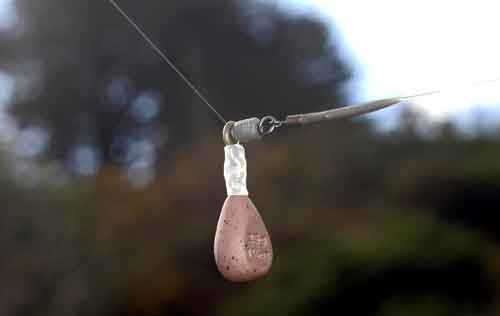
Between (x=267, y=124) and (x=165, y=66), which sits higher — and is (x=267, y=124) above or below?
below

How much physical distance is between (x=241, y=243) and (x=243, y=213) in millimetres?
28

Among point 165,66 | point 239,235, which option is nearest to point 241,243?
point 239,235

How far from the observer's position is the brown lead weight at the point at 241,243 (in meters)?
0.48

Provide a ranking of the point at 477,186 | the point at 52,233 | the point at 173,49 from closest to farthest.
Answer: the point at 477,186
the point at 52,233
the point at 173,49

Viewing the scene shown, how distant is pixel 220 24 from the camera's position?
1.76m

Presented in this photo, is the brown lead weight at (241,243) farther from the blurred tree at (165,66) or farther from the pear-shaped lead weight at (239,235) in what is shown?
the blurred tree at (165,66)

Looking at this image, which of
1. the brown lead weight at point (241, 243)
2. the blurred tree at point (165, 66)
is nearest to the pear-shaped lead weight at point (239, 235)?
the brown lead weight at point (241, 243)

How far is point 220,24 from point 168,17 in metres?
0.15

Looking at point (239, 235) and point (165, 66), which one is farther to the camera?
point (165, 66)

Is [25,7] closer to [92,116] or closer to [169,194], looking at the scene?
[92,116]

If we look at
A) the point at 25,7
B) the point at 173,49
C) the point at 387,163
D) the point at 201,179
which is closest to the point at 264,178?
the point at 201,179

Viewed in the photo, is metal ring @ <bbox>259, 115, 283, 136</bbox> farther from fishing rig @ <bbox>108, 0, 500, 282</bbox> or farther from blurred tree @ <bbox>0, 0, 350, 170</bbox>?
blurred tree @ <bbox>0, 0, 350, 170</bbox>

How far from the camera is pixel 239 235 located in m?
0.49

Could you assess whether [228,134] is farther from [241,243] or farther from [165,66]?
[165,66]
